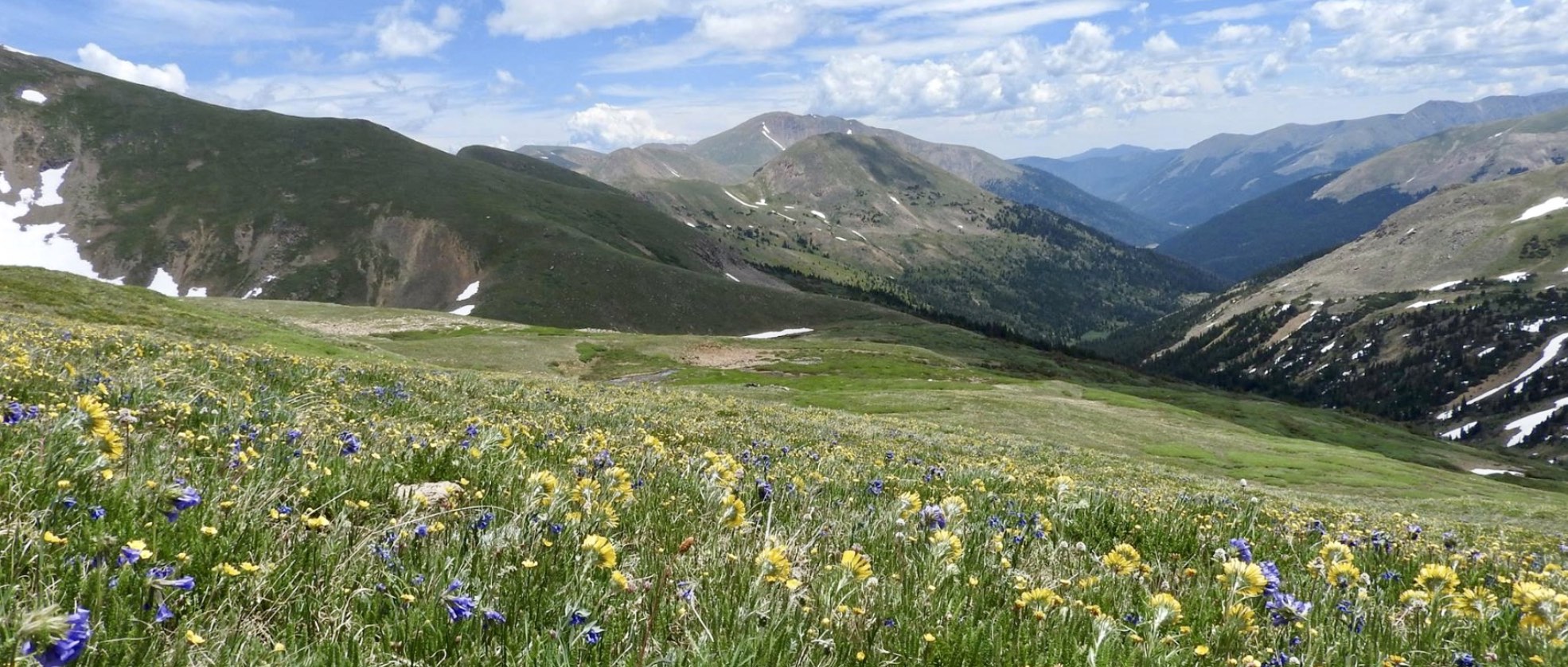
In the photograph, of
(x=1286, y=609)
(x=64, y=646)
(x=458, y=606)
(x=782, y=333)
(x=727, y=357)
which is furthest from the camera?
(x=782, y=333)

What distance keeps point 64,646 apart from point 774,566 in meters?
2.39

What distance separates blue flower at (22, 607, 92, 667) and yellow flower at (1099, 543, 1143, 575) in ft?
15.7

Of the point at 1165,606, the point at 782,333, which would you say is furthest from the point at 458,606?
the point at 782,333

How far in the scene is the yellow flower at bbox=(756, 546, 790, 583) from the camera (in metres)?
3.45

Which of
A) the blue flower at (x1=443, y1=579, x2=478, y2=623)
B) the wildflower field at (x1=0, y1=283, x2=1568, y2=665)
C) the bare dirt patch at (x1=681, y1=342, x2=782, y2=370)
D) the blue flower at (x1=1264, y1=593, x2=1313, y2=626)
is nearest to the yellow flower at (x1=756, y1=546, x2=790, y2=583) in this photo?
the wildflower field at (x1=0, y1=283, x2=1568, y2=665)

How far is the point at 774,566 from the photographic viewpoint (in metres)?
3.50

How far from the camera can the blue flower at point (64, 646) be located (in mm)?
1595

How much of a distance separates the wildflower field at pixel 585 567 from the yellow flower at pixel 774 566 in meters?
0.02

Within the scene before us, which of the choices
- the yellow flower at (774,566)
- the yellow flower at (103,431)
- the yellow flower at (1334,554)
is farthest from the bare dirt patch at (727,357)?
the yellow flower at (774,566)

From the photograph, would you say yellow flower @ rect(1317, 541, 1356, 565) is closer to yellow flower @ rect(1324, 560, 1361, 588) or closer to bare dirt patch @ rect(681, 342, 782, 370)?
yellow flower @ rect(1324, 560, 1361, 588)

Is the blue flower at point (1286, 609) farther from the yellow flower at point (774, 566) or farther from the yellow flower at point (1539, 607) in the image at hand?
the yellow flower at point (774, 566)

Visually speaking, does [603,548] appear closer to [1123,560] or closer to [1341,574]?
[1123,560]

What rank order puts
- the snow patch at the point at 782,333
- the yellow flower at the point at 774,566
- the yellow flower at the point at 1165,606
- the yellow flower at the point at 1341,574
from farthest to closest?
the snow patch at the point at 782,333
the yellow flower at the point at 1341,574
the yellow flower at the point at 1165,606
the yellow flower at the point at 774,566

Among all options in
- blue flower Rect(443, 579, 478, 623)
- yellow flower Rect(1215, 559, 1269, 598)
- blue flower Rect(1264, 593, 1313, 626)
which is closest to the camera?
blue flower Rect(443, 579, 478, 623)
